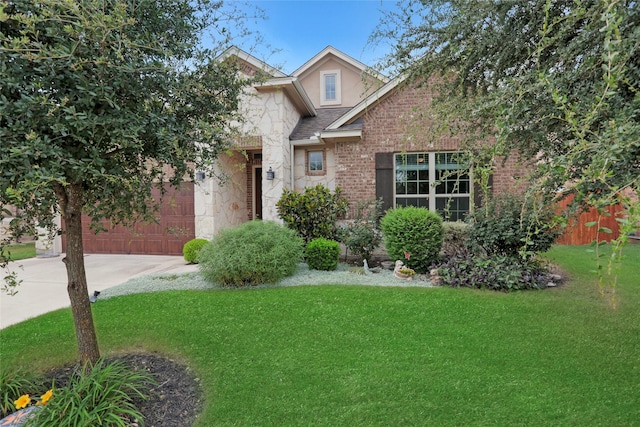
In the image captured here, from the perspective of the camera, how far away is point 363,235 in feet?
25.5

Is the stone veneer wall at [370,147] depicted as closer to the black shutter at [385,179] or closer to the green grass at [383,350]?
the black shutter at [385,179]

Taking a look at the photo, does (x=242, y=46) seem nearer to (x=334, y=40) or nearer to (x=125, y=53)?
(x=125, y=53)

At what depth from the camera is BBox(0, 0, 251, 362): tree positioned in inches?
79.9

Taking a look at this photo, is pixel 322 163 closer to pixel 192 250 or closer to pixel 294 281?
pixel 192 250

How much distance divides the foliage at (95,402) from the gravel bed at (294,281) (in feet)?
10.3

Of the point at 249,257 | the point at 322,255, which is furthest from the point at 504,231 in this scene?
the point at 249,257

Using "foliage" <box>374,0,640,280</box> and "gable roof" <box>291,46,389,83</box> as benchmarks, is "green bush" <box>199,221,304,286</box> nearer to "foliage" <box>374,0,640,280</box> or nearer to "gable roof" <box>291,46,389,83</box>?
"foliage" <box>374,0,640,280</box>

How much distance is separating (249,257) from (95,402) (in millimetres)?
3456

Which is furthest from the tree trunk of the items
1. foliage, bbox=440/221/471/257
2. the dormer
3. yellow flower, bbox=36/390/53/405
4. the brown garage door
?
the dormer

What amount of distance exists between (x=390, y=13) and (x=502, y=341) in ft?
11.8

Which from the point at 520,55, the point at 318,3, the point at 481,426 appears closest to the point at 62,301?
the point at 481,426

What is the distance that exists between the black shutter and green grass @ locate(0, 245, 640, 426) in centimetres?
381

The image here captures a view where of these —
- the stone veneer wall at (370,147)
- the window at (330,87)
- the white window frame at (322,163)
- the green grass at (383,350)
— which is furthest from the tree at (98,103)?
the window at (330,87)

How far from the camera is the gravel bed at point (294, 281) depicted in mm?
6125
